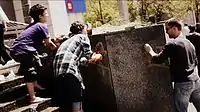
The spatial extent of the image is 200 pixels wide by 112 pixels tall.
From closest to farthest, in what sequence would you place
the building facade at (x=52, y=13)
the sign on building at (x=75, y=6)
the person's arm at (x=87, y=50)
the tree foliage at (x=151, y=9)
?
the person's arm at (x=87, y=50)
the building facade at (x=52, y=13)
the sign on building at (x=75, y=6)
the tree foliage at (x=151, y=9)

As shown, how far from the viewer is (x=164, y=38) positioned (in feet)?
17.8

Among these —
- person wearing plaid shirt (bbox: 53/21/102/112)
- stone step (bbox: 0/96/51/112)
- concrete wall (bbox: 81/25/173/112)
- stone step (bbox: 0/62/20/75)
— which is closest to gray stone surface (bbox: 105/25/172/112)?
concrete wall (bbox: 81/25/173/112)

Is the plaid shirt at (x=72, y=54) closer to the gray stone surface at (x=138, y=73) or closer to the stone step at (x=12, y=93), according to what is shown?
the gray stone surface at (x=138, y=73)

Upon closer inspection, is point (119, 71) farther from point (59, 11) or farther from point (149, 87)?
point (59, 11)

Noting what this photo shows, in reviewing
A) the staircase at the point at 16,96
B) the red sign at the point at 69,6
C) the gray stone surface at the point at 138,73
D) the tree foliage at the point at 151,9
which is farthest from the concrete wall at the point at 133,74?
the tree foliage at the point at 151,9

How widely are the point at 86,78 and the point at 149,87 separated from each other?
1.31 meters

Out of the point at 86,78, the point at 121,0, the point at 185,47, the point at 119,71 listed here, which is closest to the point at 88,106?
the point at 86,78

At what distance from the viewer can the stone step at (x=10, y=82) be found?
19.0 feet

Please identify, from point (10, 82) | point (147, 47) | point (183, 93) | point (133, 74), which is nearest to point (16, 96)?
point (10, 82)

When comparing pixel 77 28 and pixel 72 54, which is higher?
pixel 77 28

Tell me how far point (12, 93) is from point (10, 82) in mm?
199

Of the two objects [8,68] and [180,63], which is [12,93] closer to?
[8,68]

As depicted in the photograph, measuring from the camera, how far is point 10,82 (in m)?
5.92

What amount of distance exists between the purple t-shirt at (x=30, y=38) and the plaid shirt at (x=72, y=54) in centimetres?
50
